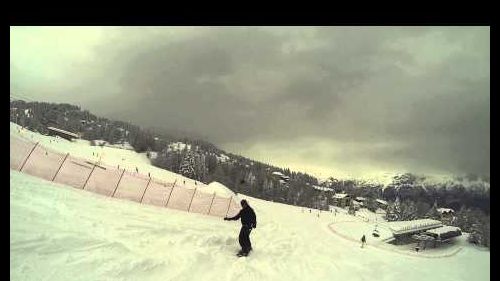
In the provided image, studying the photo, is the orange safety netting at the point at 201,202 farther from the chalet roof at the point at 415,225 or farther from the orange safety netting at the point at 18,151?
the chalet roof at the point at 415,225

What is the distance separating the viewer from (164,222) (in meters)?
8.73

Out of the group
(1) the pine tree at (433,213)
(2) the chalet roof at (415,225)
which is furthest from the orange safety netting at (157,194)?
(1) the pine tree at (433,213)

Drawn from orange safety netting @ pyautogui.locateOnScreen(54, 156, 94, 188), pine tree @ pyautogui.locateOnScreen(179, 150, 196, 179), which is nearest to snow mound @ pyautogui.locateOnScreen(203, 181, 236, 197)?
pine tree @ pyautogui.locateOnScreen(179, 150, 196, 179)

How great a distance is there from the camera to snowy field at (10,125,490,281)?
708cm

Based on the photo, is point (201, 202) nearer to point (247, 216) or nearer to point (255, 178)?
point (255, 178)

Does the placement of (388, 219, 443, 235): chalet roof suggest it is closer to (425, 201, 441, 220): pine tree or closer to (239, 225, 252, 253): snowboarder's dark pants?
(425, 201, 441, 220): pine tree

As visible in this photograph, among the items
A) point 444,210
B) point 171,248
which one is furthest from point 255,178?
point 444,210

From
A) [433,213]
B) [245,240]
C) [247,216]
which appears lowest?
[245,240]

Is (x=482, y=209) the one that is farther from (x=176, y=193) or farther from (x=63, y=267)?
(x=63, y=267)

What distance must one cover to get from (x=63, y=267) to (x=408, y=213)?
5.67 metres

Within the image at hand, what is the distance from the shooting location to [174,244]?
7.86 m

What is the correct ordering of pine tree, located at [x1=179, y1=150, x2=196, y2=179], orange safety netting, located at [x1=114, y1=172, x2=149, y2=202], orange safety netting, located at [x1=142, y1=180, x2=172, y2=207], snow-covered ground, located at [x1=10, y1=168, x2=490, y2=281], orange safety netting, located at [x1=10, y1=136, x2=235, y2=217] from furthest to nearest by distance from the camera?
pine tree, located at [x1=179, y1=150, x2=196, y2=179], orange safety netting, located at [x1=142, y1=180, x2=172, y2=207], orange safety netting, located at [x1=114, y1=172, x2=149, y2=202], orange safety netting, located at [x1=10, y1=136, x2=235, y2=217], snow-covered ground, located at [x1=10, y1=168, x2=490, y2=281]

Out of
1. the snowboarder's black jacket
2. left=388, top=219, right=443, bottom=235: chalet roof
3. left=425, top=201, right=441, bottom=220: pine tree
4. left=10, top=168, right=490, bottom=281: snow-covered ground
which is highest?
left=425, top=201, right=441, bottom=220: pine tree
